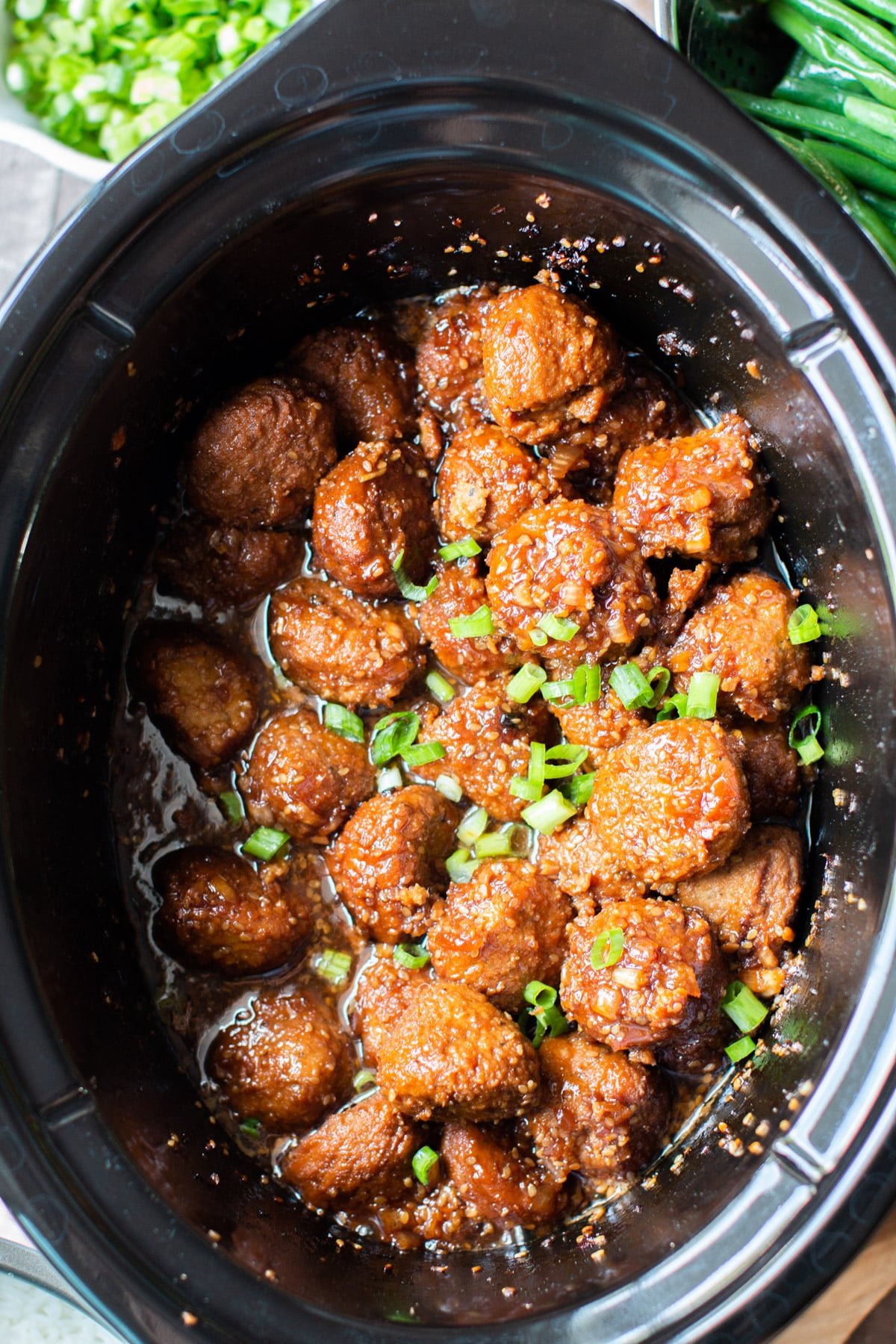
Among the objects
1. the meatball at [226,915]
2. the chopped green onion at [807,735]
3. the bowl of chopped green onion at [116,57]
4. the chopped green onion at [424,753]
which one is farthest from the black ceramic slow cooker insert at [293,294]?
the bowl of chopped green onion at [116,57]

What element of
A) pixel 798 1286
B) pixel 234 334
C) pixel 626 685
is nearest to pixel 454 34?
pixel 234 334

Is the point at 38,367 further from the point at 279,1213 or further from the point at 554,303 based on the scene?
the point at 279,1213

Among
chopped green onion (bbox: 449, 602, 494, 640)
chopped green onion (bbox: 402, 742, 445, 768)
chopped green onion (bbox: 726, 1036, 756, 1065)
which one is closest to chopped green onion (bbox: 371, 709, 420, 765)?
chopped green onion (bbox: 402, 742, 445, 768)

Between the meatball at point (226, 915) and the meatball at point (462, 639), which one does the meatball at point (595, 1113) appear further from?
the meatball at point (462, 639)

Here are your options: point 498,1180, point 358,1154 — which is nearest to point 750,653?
point 498,1180

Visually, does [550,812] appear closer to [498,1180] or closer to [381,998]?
[381,998]

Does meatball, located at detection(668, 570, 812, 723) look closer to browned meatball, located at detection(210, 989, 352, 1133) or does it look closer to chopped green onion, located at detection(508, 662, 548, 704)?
chopped green onion, located at detection(508, 662, 548, 704)
